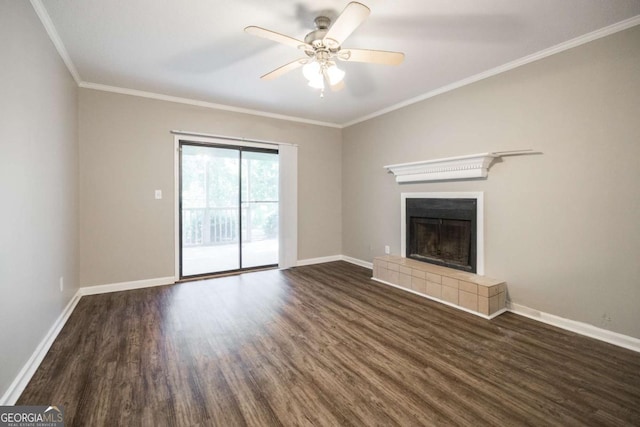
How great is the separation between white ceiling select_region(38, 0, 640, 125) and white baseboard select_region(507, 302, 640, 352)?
2479 mm

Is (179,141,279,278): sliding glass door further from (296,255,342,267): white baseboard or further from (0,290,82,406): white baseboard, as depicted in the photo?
Answer: (0,290,82,406): white baseboard

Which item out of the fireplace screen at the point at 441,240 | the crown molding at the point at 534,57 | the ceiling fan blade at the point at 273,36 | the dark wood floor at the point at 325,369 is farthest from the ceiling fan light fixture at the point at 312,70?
the fireplace screen at the point at 441,240

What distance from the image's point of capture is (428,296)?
331 centimetres

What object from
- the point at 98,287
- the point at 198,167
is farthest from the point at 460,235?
the point at 98,287

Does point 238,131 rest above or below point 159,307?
above

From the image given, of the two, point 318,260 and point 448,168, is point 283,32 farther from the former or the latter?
point 318,260

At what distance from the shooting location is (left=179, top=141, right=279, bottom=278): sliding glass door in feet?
14.0

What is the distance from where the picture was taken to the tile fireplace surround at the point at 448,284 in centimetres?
279

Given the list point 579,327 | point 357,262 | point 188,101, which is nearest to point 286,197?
point 357,262

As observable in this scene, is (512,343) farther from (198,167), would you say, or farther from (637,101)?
(198,167)

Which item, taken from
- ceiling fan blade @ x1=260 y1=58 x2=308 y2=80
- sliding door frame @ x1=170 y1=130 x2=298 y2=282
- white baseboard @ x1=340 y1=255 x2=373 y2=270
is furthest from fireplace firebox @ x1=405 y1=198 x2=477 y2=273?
Answer: ceiling fan blade @ x1=260 y1=58 x2=308 y2=80

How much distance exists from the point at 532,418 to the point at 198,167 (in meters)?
4.50

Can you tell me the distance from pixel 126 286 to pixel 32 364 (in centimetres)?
184

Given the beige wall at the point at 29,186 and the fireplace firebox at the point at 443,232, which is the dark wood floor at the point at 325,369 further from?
the fireplace firebox at the point at 443,232
